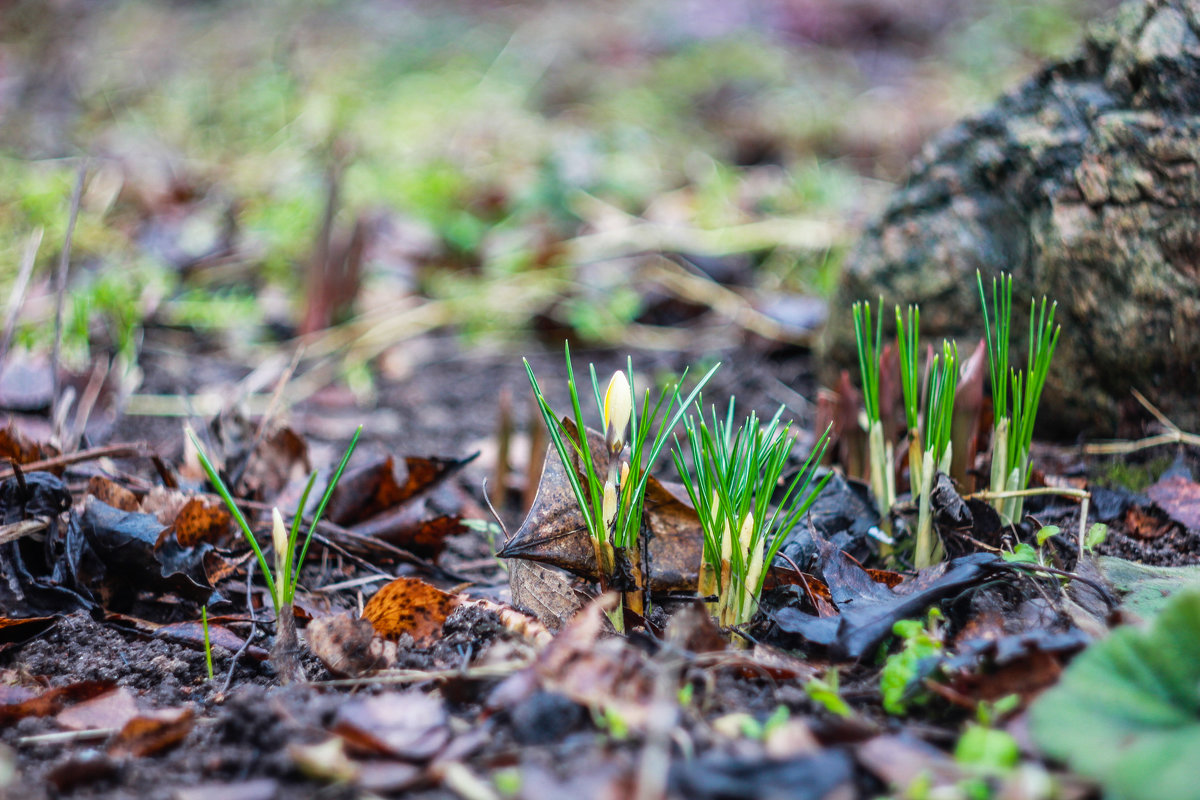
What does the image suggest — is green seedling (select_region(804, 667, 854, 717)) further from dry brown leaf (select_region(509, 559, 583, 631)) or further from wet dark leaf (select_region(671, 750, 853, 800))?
dry brown leaf (select_region(509, 559, 583, 631))

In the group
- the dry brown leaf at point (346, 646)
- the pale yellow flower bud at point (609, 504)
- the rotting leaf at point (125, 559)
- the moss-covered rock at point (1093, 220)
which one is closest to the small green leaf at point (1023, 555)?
the pale yellow flower bud at point (609, 504)

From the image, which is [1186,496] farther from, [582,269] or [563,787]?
[582,269]

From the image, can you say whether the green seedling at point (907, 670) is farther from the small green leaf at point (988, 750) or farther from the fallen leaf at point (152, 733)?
the fallen leaf at point (152, 733)

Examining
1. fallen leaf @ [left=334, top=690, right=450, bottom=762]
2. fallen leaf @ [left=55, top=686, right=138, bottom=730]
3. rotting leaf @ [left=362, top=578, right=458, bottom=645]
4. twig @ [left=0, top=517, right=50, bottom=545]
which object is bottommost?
fallen leaf @ [left=55, top=686, right=138, bottom=730]

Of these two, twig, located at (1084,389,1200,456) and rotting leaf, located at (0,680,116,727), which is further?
twig, located at (1084,389,1200,456)

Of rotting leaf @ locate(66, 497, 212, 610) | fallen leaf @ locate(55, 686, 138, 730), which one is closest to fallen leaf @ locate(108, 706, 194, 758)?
fallen leaf @ locate(55, 686, 138, 730)

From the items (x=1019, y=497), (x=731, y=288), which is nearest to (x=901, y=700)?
(x=1019, y=497)
